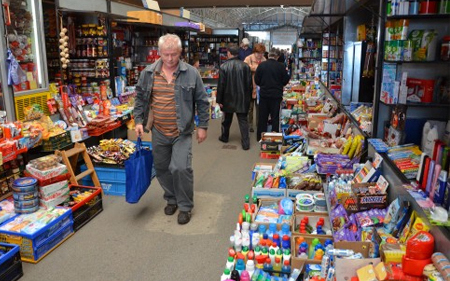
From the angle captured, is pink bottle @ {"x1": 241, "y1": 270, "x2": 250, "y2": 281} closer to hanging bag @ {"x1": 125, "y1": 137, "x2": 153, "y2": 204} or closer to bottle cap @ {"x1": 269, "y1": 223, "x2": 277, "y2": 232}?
bottle cap @ {"x1": 269, "y1": 223, "x2": 277, "y2": 232}

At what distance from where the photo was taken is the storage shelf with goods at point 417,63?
10.8ft

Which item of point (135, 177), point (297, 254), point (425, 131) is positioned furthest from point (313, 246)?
point (135, 177)

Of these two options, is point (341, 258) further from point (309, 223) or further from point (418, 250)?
point (309, 223)

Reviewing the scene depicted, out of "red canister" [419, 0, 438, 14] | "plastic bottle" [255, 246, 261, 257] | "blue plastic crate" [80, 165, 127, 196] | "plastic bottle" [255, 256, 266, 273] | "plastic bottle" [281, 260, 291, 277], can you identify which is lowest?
"blue plastic crate" [80, 165, 127, 196]

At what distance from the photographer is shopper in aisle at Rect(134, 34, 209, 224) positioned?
3979 millimetres

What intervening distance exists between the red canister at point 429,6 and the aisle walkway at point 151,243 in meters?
2.61

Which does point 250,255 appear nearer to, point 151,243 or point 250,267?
point 250,267

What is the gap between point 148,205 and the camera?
475cm

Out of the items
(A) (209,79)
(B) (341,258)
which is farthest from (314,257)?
(A) (209,79)

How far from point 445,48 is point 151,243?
3021 millimetres

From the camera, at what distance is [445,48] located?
125 inches

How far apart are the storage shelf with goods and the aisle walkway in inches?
79.0

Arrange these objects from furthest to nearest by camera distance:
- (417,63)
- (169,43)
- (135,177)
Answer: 1. (135,177)
2. (169,43)
3. (417,63)

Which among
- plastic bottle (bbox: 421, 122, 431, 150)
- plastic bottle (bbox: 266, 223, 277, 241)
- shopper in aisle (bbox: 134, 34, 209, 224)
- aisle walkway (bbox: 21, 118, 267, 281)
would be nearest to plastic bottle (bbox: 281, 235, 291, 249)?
plastic bottle (bbox: 266, 223, 277, 241)
